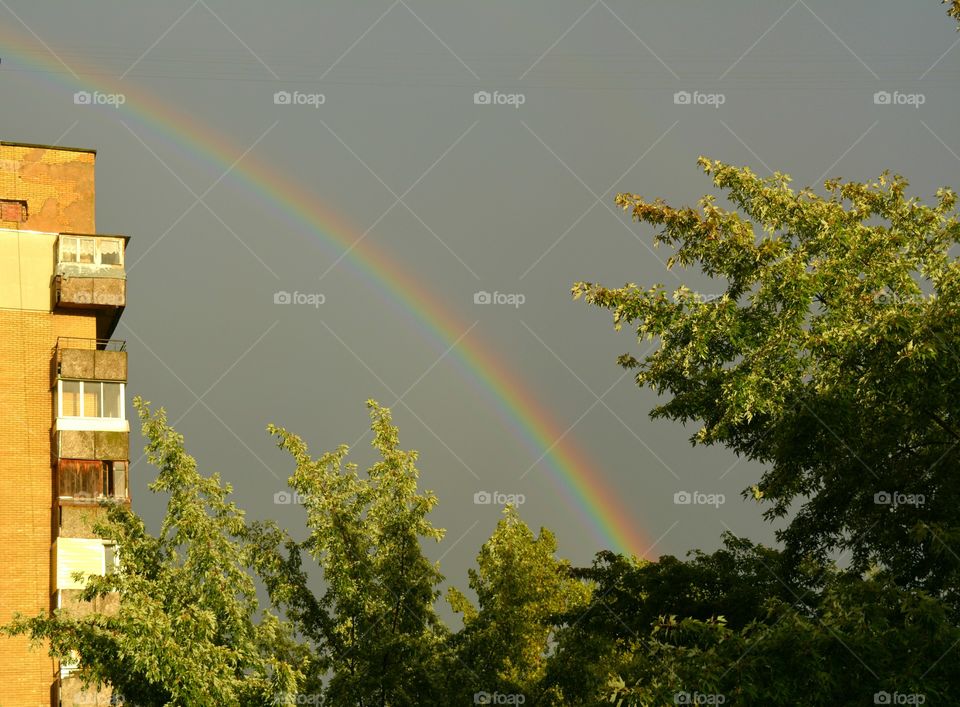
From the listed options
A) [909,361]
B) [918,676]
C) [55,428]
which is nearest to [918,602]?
[918,676]

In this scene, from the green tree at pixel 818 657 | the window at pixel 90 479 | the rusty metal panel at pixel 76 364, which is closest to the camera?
the green tree at pixel 818 657

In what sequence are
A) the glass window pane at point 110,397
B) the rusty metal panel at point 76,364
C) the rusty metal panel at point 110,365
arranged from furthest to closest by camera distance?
the glass window pane at point 110,397 → the rusty metal panel at point 110,365 → the rusty metal panel at point 76,364

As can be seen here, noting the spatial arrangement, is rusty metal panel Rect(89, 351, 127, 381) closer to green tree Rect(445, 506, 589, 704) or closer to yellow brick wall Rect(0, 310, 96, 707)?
yellow brick wall Rect(0, 310, 96, 707)

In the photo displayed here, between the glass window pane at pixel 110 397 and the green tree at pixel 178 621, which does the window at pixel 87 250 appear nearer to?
the glass window pane at pixel 110 397

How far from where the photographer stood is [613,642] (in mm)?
24328

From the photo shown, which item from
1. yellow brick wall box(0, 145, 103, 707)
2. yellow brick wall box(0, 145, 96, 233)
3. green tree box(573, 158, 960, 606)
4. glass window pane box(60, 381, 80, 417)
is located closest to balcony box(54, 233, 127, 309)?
yellow brick wall box(0, 145, 103, 707)

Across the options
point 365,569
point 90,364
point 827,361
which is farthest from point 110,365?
point 827,361

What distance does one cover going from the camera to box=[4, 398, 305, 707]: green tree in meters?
19.3

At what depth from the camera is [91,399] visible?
3731 cm

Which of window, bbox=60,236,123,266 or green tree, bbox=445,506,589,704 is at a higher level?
window, bbox=60,236,123,266

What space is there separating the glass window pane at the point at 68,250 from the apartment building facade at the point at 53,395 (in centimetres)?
3

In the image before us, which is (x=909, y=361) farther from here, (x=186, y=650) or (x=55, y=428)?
(x=55, y=428)

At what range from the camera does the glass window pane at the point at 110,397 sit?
122 feet

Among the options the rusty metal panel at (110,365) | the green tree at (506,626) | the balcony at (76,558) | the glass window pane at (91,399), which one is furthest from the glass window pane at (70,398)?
the green tree at (506,626)
